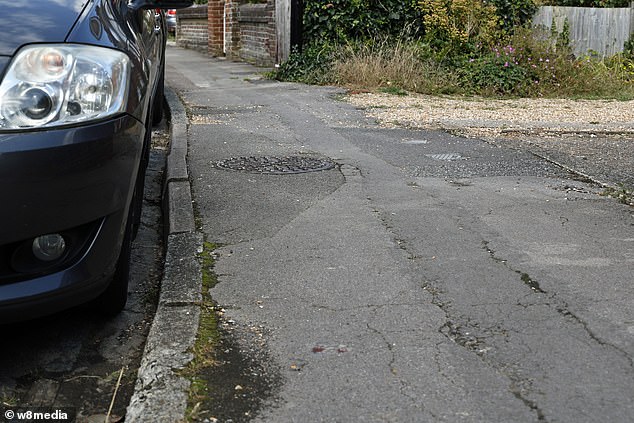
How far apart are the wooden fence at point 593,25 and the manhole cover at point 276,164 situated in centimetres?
939

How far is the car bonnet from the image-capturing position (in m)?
3.35

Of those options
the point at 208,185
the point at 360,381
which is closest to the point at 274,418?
the point at 360,381

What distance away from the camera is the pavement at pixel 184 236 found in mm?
3072

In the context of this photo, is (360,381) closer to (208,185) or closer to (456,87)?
(208,185)

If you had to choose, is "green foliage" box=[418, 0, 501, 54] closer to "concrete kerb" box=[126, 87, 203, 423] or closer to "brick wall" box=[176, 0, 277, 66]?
"brick wall" box=[176, 0, 277, 66]

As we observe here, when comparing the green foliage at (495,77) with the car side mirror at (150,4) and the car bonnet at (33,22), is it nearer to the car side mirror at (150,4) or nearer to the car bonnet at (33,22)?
the car side mirror at (150,4)

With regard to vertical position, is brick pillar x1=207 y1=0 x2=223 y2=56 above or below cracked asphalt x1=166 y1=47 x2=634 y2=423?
above

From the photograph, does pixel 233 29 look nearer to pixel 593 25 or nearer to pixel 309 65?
pixel 309 65

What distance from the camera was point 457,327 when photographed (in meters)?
3.73

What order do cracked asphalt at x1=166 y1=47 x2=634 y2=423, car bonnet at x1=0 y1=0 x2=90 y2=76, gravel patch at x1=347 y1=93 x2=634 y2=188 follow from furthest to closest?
gravel patch at x1=347 y1=93 x2=634 y2=188
car bonnet at x1=0 y1=0 x2=90 y2=76
cracked asphalt at x1=166 y1=47 x2=634 y2=423

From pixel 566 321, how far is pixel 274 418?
1.49 metres

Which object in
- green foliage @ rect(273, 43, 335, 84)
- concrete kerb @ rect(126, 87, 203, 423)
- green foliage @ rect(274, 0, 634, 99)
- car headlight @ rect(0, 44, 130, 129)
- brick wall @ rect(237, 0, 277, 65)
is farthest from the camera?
brick wall @ rect(237, 0, 277, 65)
